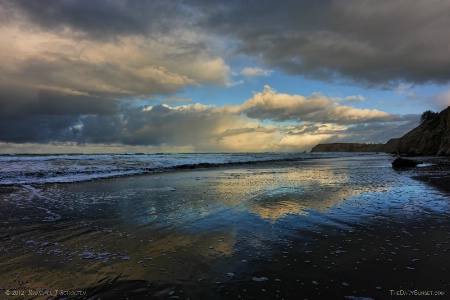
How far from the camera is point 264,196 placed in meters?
13.2

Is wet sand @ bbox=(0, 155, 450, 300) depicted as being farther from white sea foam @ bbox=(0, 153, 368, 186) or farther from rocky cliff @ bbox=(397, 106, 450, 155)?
rocky cliff @ bbox=(397, 106, 450, 155)

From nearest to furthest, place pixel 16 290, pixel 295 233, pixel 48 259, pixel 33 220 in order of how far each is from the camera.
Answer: pixel 16 290, pixel 48 259, pixel 295 233, pixel 33 220

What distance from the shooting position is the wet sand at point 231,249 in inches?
175

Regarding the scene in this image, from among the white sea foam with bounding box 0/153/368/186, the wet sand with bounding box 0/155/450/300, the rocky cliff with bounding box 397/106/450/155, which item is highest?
the rocky cliff with bounding box 397/106/450/155

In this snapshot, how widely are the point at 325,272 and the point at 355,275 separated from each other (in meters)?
0.47

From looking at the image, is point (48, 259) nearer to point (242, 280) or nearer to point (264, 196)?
point (242, 280)

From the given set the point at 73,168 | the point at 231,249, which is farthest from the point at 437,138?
the point at 231,249

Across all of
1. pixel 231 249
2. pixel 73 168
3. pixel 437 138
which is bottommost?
pixel 231 249

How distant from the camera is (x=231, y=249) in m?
6.20

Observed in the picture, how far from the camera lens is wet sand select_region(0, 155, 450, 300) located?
4.46 metres

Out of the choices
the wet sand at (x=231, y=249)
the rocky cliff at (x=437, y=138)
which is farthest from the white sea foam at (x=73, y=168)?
the rocky cliff at (x=437, y=138)

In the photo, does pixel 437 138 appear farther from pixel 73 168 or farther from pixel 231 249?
pixel 231 249

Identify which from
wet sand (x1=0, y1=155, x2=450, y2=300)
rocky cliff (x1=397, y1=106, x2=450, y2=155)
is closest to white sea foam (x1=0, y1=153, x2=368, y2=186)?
wet sand (x1=0, y1=155, x2=450, y2=300)

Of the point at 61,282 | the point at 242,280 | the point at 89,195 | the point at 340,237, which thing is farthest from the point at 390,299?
the point at 89,195
